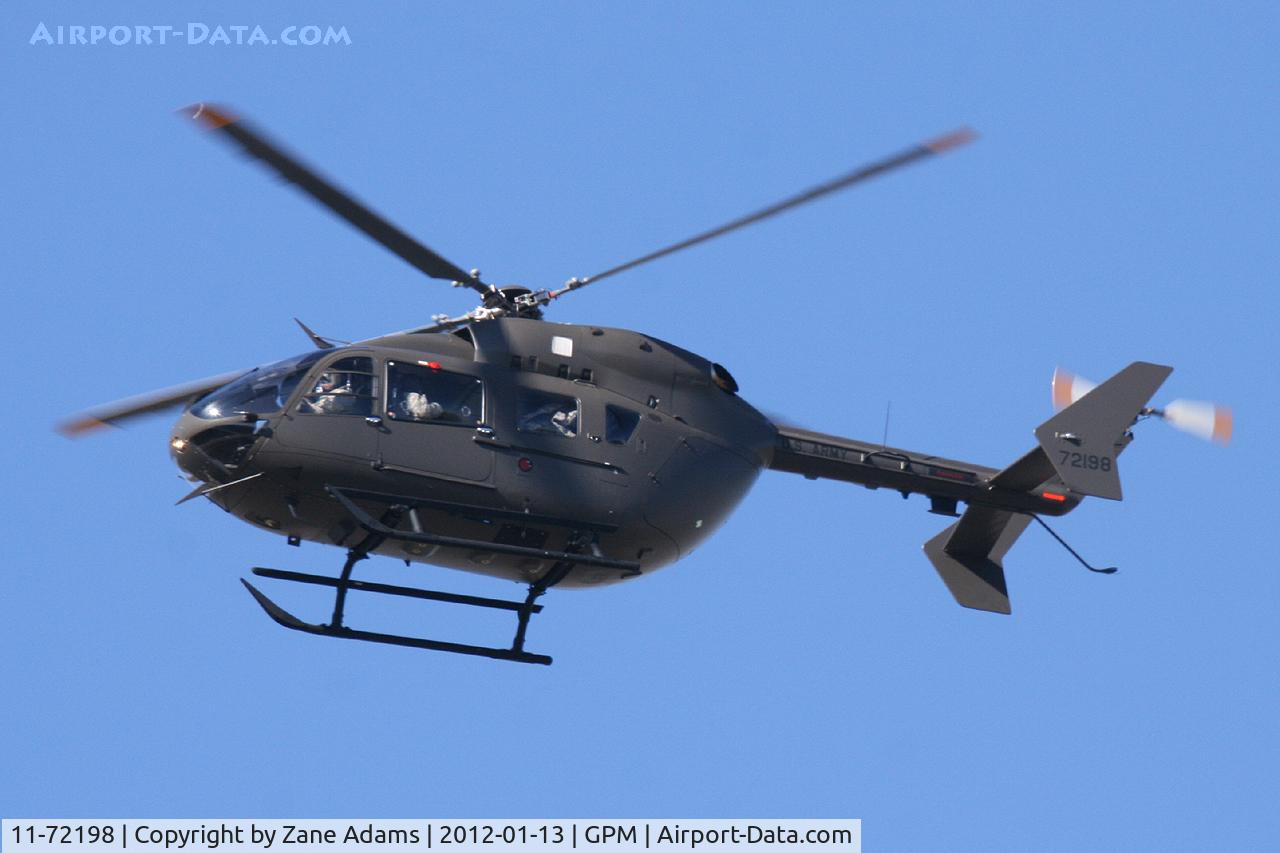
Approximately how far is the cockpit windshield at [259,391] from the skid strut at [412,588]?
89cm

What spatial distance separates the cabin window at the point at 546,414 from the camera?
16.1 meters

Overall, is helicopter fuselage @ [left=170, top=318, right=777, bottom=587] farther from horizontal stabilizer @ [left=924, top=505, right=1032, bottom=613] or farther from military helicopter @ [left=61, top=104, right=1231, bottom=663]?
horizontal stabilizer @ [left=924, top=505, right=1032, bottom=613]

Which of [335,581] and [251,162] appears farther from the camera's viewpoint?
[335,581]

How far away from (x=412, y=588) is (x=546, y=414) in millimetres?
1848

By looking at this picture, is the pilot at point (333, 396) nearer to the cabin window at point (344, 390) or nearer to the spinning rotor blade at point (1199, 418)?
the cabin window at point (344, 390)

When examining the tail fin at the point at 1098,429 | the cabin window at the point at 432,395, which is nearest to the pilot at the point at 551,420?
the cabin window at the point at 432,395

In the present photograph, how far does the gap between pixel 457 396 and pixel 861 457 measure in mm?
4244

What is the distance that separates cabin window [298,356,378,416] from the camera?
50.5 ft

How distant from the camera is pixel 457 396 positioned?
52.0 ft

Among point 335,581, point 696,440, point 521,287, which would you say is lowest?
point 335,581

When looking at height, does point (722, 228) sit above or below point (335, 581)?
above

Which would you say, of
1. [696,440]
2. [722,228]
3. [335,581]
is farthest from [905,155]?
[335,581]

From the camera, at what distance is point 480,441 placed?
1576 centimetres

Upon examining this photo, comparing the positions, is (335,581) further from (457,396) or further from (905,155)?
(905,155)
